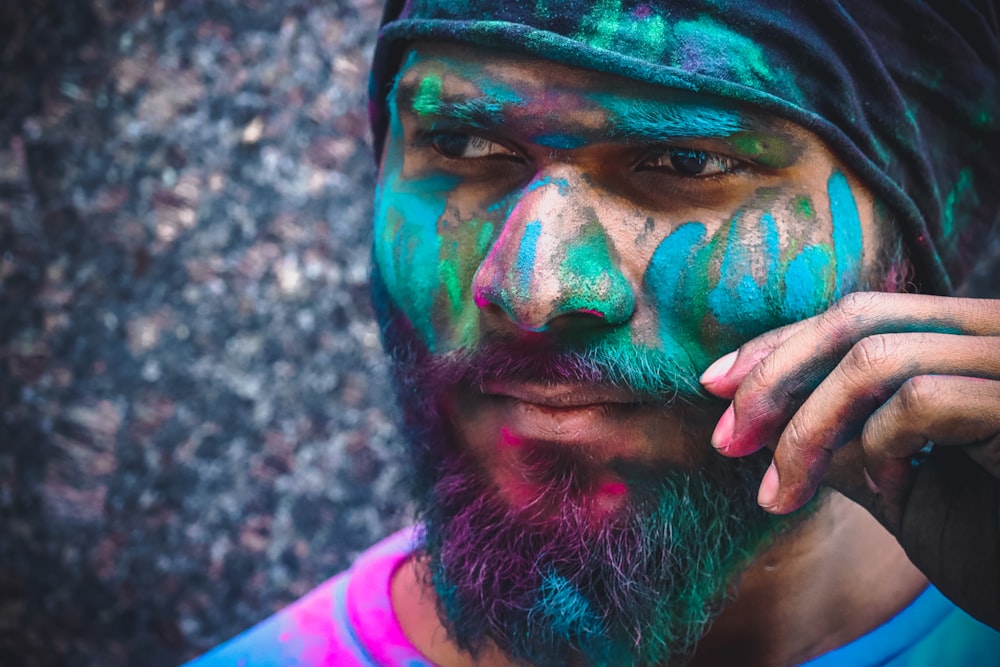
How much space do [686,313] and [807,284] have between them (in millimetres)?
202

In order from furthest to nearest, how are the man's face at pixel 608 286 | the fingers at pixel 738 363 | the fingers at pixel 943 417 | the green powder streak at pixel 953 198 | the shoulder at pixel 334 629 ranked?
1. the shoulder at pixel 334 629
2. the green powder streak at pixel 953 198
3. the man's face at pixel 608 286
4. the fingers at pixel 738 363
5. the fingers at pixel 943 417

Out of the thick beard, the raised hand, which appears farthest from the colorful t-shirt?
the raised hand

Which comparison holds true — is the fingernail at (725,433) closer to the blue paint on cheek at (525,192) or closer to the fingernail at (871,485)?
the fingernail at (871,485)

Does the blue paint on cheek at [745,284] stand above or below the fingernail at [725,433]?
above

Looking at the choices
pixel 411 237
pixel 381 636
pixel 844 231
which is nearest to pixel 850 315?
pixel 844 231

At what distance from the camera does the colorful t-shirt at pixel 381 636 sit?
1.63 metres

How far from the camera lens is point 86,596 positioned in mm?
2982

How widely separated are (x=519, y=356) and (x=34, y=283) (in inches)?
84.2

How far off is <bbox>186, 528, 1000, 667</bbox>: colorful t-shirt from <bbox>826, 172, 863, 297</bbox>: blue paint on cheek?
24.4 inches

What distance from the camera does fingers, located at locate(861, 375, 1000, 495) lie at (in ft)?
3.66

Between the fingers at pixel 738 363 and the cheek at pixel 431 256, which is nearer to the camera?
the fingers at pixel 738 363

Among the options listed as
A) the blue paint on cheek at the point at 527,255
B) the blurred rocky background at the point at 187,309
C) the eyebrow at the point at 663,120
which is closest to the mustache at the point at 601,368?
the blue paint on cheek at the point at 527,255

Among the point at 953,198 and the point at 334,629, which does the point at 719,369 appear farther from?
the point at 334,629

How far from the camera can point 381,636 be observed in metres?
1.88
